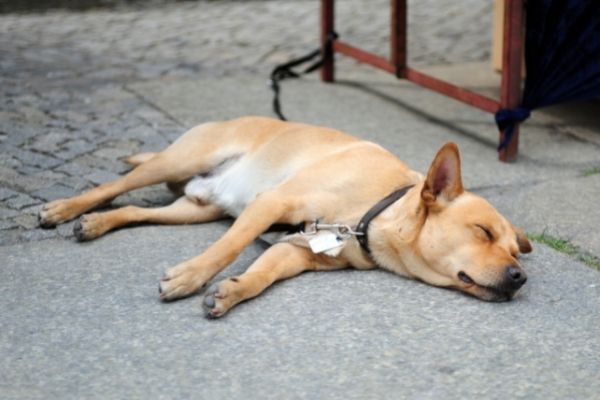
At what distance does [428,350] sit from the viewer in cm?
323

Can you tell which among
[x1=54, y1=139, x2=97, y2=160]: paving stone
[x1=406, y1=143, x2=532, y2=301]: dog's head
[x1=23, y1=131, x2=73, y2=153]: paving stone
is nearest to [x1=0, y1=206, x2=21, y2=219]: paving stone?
[x1=54, y1=139, x2=97, y2=160]: paving stone

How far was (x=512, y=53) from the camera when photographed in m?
5.32

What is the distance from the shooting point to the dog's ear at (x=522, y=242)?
12.7ft

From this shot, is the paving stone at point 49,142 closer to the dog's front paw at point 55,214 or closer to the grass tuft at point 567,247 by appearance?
the dog's front paw at point 55,214

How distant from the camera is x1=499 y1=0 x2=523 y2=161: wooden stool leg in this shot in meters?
5.29

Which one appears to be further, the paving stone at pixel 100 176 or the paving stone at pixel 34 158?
the paving stone at pixel 34 158

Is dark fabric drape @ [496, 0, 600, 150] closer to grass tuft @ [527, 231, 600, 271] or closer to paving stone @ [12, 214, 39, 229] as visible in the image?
grass tuft @ [527, 231, 600, 271]

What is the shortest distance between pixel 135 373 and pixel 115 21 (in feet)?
24.5

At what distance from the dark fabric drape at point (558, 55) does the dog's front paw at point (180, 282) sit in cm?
250

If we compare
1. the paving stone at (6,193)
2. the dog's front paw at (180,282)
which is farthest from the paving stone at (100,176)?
the dog's front paw at (180,282)

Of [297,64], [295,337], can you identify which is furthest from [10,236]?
[297,64]

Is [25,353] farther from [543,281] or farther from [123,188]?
[543,281]

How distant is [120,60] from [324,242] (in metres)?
4.77

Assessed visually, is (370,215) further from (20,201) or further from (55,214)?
(20,201)
